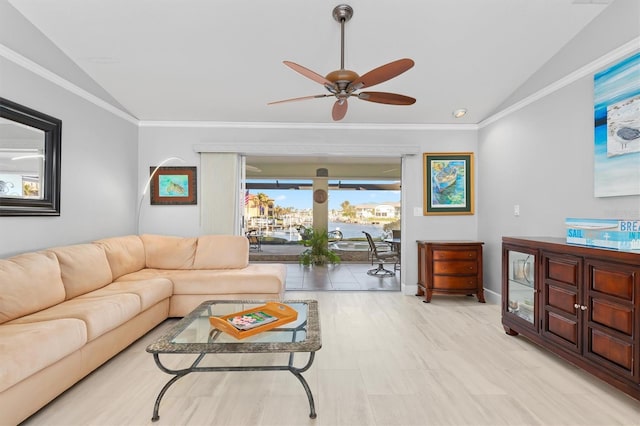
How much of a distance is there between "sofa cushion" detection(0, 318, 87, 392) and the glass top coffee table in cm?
52

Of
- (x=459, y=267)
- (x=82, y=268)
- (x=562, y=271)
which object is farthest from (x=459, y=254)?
(x=82, y=268)

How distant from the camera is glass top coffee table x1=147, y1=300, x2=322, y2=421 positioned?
1.79 m

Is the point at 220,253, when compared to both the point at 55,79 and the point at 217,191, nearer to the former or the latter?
the point at 217,191

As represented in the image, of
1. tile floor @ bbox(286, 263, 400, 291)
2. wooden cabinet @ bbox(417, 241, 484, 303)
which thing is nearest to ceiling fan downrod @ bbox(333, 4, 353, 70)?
wooden cabinet @ bbox(417, 241, 484, 303)

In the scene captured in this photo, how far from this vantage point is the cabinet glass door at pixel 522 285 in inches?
112

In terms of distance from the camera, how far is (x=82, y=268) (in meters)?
2.87

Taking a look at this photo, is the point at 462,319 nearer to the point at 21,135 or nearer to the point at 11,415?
the point at 11,415

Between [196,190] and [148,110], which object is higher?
[148,110]

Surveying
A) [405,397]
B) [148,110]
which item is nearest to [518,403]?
[405,397]

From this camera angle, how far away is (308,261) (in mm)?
7117

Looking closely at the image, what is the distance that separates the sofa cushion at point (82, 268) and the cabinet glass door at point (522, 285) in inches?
153

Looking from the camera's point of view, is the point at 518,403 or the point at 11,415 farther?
the point at 518,403

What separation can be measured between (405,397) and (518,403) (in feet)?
2.22

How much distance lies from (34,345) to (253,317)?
118 cm
